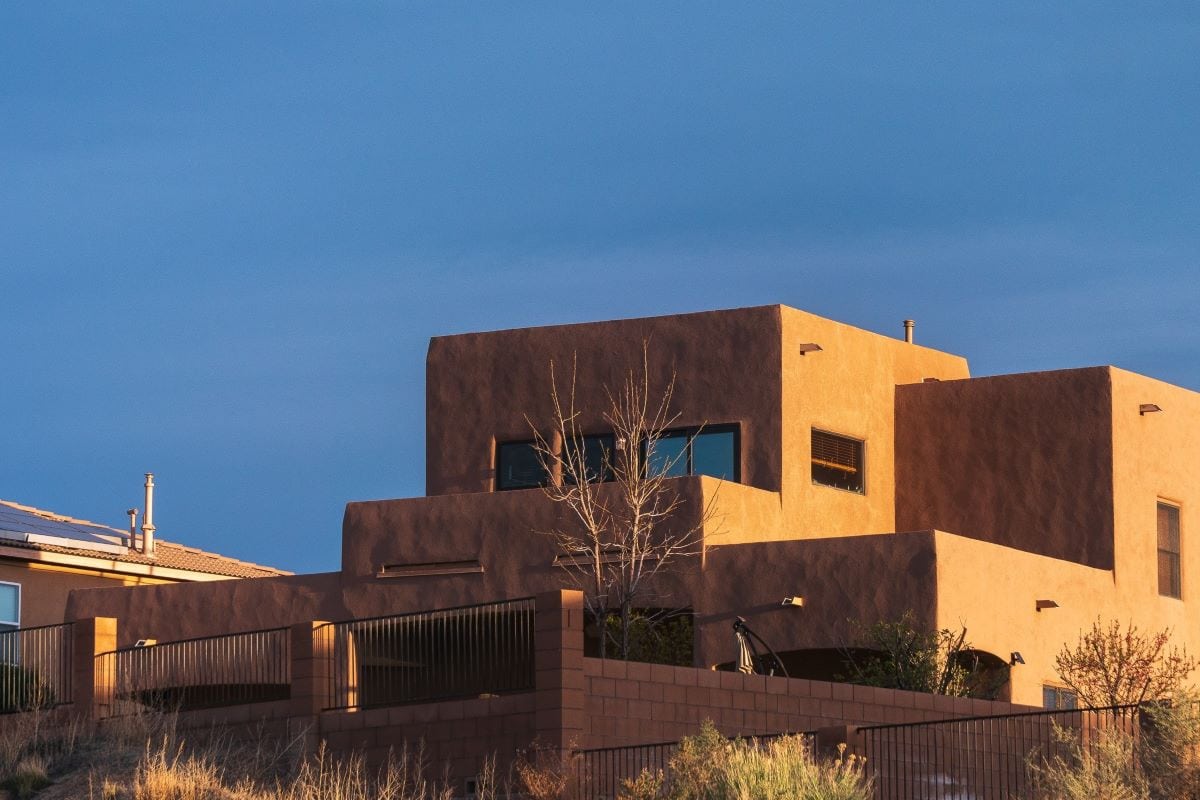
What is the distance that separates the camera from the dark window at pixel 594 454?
116 feet

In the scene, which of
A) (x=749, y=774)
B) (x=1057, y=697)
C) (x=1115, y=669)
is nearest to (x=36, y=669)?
(x=749, y=774)

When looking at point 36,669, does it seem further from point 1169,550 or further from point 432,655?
point 1169,550

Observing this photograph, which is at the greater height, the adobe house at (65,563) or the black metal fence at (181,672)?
the adobe house at (65,563)

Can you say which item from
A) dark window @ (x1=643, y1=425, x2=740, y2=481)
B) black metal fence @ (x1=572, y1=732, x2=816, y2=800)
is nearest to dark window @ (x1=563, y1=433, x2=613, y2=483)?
dark window @ (x1=643, y1=425, x2=740, y2=481)

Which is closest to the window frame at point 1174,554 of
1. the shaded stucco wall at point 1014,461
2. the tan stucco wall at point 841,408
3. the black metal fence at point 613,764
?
the shaded stucco wall at point 1014,461

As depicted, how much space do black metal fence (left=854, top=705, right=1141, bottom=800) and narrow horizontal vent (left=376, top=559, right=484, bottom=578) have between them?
10.3 meters

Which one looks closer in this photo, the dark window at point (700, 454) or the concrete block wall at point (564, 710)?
the concrete block wall at point (564, 710)

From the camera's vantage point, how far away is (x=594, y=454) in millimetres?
35750

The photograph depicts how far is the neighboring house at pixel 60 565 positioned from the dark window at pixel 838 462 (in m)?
13.6

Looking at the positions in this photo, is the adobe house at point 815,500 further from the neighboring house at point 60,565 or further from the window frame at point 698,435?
the neighboring house at point 60,565

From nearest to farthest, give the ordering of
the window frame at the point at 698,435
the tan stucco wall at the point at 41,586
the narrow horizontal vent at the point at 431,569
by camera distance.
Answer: the narrow horizontal vent at the point at 431,569 < the window frame at the point at 698,435 < the tan stucco wall at the point at 41,586

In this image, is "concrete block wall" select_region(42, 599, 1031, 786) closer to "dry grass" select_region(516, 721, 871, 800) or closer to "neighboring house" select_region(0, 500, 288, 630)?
"dry grass" select_region(516, 721, 871, 800)

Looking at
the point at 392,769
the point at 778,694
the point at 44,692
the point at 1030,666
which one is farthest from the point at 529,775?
the point at 1030,666

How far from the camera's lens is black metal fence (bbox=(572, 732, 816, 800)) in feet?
73.8
